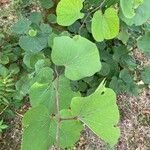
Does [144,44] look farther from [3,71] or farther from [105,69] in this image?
[3,71]

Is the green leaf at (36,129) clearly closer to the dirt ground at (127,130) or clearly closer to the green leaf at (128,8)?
the green leaf at (128,8)

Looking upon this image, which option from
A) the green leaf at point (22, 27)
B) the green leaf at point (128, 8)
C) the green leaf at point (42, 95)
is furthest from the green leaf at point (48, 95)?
the green leaf at point (22, 27)

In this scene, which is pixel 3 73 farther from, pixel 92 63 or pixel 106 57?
pixel 92 63

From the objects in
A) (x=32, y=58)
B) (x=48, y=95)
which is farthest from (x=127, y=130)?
(x=48, y=95)

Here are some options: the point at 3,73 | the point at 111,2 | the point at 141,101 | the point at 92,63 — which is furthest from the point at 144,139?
the point at 92,63

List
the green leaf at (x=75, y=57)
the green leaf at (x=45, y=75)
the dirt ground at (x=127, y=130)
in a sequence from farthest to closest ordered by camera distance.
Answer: the dirt ground at (x=127, y=130)
the green leaf at (x=45, y=75)
the green leaf at (x=75, y=57)

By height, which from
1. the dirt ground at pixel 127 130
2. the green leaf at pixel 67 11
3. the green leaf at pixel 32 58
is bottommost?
the dirt ground at pixel 127 130
